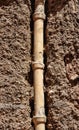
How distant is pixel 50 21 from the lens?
193cm

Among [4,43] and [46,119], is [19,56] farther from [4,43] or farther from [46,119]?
[46,119]

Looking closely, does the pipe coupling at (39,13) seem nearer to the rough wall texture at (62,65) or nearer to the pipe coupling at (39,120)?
the rough wall texture at (62,65)

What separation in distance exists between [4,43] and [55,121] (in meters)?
0.49

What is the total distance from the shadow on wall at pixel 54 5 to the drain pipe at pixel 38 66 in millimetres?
39

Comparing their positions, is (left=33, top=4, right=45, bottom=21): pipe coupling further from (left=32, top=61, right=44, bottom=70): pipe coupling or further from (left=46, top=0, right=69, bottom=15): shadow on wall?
(left=32, top=61, right=44, bottom=70): pipe coupling

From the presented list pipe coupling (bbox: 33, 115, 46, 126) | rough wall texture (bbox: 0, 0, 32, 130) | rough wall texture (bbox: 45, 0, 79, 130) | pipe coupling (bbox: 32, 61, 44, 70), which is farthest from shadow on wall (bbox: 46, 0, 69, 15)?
pipe coupling (bbox: 33, 115, 46, 126)

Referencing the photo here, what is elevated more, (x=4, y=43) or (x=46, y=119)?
(x=4, y=43)

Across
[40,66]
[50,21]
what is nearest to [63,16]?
[50,21]

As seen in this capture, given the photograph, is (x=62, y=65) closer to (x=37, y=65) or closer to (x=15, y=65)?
(x=37, y=65)

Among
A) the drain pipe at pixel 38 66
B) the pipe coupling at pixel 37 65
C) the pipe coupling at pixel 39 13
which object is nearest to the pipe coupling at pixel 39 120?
the drain pipe at pixel 38 66

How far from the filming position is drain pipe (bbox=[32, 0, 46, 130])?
5.72 ft

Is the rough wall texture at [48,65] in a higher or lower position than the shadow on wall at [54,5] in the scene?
lower

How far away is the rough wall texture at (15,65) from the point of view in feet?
5.74

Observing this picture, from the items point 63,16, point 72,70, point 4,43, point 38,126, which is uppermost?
point 63,16
